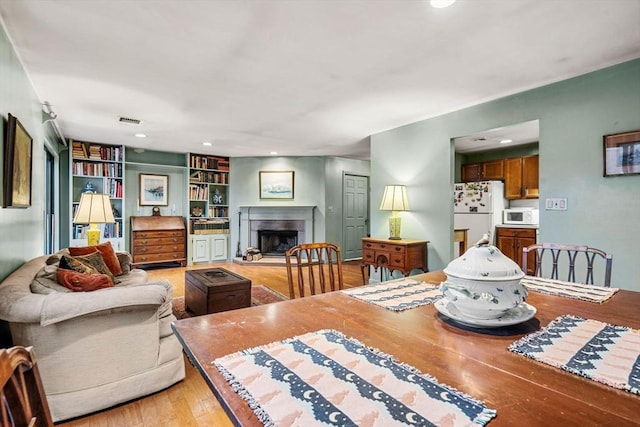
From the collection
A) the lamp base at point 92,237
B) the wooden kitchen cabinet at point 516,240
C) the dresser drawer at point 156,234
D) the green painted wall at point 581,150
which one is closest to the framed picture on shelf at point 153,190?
the dresser drawer at point 156,234

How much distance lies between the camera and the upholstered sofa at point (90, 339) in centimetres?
170

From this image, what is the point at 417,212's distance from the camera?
4297mm

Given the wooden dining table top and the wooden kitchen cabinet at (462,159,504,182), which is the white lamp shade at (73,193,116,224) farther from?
the wooden kitchen cabinet at (462,159,504,182)

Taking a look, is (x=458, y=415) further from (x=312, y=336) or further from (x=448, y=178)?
(x=448, y=178)

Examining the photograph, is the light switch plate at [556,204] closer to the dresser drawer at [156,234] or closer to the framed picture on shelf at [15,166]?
the framed picture on shelf at [15,166]

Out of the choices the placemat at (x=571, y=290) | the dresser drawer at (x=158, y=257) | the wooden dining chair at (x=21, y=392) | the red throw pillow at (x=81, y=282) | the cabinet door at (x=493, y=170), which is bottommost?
the dresser drawer at (x=158, y=257)

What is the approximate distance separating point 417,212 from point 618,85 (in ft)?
7.40

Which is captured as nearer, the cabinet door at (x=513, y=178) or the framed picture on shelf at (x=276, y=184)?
the cabinet door at (x=513, y=178)

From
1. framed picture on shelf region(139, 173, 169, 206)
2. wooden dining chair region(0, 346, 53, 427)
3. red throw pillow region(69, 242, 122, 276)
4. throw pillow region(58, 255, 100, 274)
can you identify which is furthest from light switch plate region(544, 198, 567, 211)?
framed picture on shelf region(139, 173, 169, 206)

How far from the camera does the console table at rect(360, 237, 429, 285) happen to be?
386cm

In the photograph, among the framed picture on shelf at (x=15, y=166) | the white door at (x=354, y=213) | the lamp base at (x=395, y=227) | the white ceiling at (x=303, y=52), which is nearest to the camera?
the white ceiling at (x=303, y=52)

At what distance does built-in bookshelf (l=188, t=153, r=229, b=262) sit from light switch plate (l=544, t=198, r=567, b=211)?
19.1 feet

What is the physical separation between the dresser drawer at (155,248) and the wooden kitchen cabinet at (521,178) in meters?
6.07

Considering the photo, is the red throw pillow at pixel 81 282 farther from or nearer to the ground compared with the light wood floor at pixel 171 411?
farther from the ground
